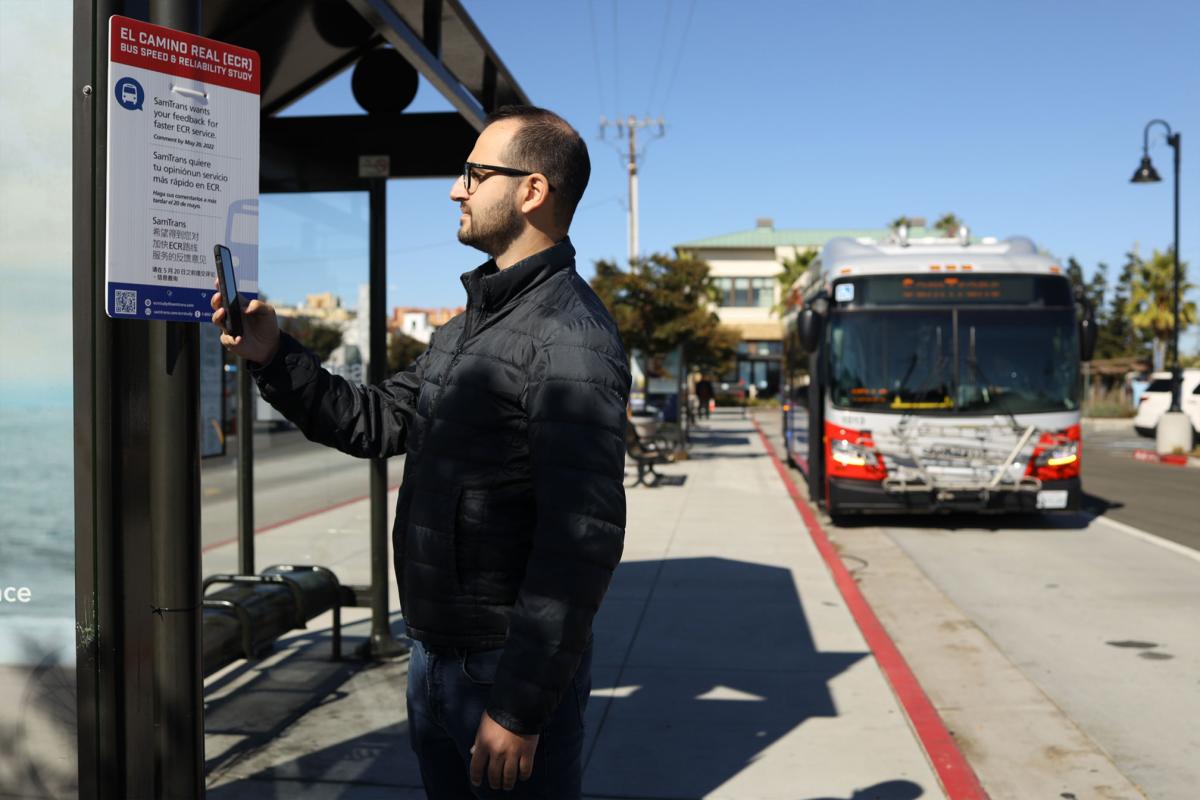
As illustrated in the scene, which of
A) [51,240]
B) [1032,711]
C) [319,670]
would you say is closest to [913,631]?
[1032,711]

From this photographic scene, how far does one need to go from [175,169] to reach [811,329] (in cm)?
1072

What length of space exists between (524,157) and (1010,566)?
901 centimetres

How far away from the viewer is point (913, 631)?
7711 millimetres

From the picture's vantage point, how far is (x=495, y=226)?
2492 mm

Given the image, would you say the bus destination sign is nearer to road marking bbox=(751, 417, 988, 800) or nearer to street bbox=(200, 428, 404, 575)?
road marking bbox=(751, 417, 988, 800)

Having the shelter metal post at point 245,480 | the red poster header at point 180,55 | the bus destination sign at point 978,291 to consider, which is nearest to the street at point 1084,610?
the bus destination sign at point 978,291

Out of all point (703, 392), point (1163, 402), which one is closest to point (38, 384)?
point (1163, 402)

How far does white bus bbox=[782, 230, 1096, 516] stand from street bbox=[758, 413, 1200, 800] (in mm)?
582

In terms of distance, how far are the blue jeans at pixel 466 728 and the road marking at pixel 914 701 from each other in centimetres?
263

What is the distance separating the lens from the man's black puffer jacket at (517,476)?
85.4 inches

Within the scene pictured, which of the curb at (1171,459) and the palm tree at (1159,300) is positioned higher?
the palm tree at (1159,300)

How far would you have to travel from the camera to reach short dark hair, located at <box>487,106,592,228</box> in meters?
2.44

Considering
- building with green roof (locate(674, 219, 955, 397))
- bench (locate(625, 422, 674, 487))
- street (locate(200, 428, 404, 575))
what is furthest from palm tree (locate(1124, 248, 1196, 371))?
street (locate(200, 428, 404, 575))

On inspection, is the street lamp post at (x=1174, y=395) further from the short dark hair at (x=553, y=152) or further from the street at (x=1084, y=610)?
the short dark hair at (x=553, y=152)
